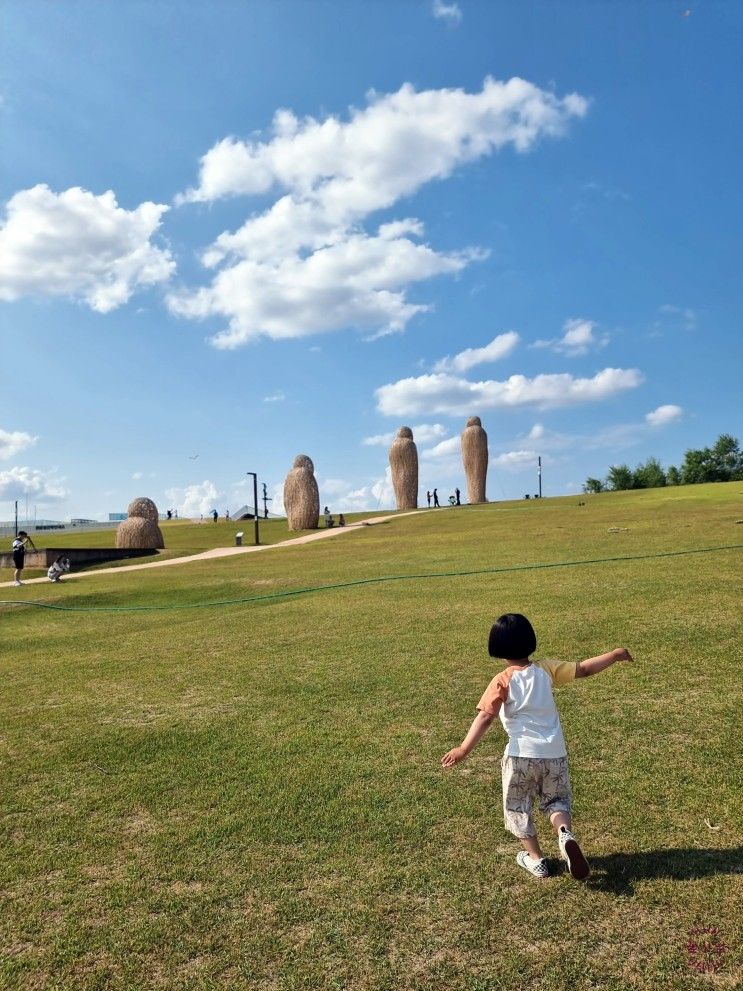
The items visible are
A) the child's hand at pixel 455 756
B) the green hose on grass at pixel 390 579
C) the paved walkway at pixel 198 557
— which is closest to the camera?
the child's hand at pixel 455 756

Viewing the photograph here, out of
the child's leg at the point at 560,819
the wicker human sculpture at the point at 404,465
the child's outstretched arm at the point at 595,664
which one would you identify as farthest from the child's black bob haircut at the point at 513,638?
the wicker human sculpture at the point at 404,465

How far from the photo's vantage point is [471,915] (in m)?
3.15

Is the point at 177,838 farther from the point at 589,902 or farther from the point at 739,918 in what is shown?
the point at 739,918

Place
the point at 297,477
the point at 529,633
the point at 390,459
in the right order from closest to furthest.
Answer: the point at 529,633, the point at 297,477, the point at 390,459

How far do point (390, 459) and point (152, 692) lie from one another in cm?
3581

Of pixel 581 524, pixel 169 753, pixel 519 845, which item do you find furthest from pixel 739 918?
pixel 581 524

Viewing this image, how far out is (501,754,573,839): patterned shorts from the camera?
11.6 feet

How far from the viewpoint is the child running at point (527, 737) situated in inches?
138

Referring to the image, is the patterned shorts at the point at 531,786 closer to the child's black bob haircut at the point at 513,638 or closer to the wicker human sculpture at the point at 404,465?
the child's black bob haircut at the point at 513,638

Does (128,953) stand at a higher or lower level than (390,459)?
lower

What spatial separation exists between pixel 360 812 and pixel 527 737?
125 centimetres

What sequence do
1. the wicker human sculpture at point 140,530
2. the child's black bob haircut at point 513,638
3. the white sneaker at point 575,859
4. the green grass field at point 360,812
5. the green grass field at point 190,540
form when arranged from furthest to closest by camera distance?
the wicker human sculpture at point 140,530 → the green grass field at point 190,540 → the child's black bob haircut at point 513,638 → the white sneaker at point 575,859 → the green grass field at point 360,812

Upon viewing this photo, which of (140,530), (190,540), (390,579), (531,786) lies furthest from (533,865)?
(190,540)

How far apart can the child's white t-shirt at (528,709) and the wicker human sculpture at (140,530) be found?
2762cm
